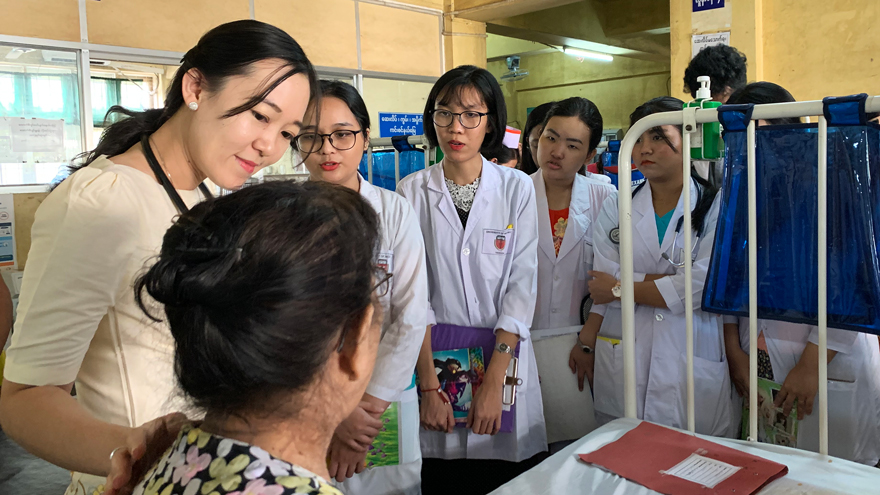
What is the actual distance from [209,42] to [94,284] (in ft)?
1.56

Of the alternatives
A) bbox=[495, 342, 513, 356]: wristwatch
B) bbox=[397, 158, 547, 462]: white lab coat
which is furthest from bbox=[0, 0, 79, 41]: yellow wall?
bbox=[495, 342, 513, 356]: wristwatch

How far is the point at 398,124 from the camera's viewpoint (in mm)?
6684

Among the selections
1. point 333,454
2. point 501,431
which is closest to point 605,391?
point 501,431

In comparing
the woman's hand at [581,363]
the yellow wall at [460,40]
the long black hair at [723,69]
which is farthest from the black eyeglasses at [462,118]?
the yellow wall at [460,40]

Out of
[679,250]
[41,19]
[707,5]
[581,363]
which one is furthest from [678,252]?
[41,19]

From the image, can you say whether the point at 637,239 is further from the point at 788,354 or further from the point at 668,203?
the point at 788,354

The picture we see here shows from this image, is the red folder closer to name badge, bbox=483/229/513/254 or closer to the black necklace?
name badge, bbox=483/229/513/254

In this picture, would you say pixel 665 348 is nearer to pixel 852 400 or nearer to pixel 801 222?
pixel 852 400

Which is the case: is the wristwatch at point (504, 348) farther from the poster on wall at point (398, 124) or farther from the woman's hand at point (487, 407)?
the poster on wall at point (398, 124)

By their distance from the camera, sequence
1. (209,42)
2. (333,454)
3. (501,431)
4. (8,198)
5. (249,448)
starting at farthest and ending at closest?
(8,198) < (501,431) < (333,454) < (209,42) < (249,448)

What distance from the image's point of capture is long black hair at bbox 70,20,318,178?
1080mm

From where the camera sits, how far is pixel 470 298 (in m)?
2.06

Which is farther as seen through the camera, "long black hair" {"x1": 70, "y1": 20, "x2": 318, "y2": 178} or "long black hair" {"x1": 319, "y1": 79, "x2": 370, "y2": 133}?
"long black hair" {"x1": 319, "y1": 79, "x2": 370, "y2": 133}

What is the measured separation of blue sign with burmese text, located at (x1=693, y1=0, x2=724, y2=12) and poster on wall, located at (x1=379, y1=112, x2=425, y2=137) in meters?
2.84
